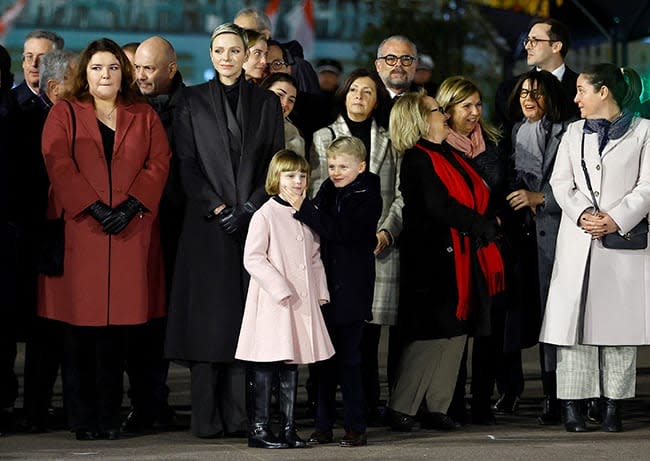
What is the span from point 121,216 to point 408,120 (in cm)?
181

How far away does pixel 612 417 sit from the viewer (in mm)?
9297

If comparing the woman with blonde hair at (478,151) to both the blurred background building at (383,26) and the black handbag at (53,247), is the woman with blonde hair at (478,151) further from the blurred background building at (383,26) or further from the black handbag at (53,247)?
the blurred background building at (383,26)

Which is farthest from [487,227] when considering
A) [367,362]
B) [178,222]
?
[178,222]

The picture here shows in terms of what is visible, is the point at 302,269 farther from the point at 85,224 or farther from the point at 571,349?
the point at 571,349

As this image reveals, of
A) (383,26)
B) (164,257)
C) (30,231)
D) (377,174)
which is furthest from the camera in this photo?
(383,26)

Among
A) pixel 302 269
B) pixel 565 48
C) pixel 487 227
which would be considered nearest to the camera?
pixel 302 269

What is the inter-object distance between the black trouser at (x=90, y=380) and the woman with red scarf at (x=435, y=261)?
5.33 ft

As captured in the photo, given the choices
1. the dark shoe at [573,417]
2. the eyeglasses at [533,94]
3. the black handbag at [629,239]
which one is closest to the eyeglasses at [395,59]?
the eyeglasses at [533,94]

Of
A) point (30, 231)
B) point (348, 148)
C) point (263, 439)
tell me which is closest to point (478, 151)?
point (348, 148)

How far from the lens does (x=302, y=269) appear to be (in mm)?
8625

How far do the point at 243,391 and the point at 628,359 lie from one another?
2.18 m

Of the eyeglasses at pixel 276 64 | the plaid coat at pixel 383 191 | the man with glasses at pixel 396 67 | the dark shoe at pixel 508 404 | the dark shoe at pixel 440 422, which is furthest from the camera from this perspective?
the eyeglasses at pixel 276 64

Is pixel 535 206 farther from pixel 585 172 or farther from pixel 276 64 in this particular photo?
pixel 276 64

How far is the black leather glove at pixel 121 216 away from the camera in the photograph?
875cm
